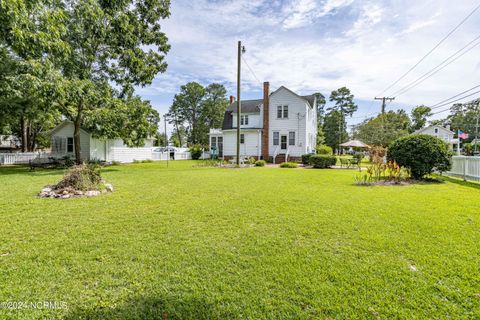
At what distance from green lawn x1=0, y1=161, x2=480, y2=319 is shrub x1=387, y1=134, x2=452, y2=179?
4.49m

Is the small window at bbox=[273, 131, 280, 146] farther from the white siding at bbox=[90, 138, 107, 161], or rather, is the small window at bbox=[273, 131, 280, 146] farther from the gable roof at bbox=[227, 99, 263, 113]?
the white siding at bbox=[90, 138, 107, 161]

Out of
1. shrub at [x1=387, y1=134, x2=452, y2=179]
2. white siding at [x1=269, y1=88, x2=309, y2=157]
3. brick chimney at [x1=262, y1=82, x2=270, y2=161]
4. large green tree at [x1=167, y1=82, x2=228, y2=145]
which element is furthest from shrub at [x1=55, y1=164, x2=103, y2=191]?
large green tree at [x1=167, y1=82, x2=228, y2=145]

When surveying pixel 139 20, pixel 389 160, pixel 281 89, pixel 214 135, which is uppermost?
pixel 139 20

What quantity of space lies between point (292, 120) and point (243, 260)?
845 inches

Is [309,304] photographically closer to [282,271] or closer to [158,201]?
[282,271]

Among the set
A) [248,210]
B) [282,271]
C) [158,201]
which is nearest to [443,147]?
[248,210]

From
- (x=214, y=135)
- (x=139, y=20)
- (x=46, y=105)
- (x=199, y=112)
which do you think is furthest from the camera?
(x=199, y=112)

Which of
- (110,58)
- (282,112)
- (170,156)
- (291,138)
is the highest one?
(110,58)

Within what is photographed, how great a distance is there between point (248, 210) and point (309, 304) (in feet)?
10.8

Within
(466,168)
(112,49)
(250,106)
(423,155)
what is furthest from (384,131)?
(112,49)

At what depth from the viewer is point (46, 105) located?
45.0ft

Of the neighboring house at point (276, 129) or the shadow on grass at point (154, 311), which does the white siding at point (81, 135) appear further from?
the shadow on grass at point (154, 311)

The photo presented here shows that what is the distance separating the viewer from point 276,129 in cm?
2381

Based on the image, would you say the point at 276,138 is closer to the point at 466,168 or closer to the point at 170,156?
the point at 170,156
